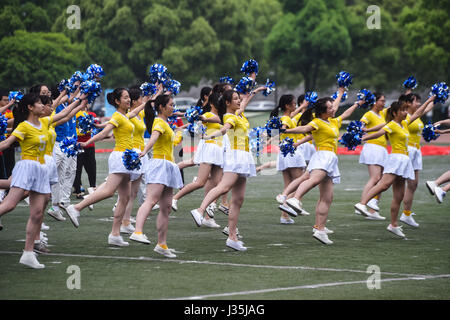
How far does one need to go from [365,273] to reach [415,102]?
4.66 m

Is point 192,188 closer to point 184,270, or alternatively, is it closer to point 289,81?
point 184,270

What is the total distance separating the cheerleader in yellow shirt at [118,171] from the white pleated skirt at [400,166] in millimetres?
Result: 3593

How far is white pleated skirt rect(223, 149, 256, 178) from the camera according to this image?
33.6 feet

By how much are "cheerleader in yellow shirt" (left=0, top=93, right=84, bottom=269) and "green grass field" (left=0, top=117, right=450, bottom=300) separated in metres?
0.58

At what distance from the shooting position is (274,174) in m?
21.7

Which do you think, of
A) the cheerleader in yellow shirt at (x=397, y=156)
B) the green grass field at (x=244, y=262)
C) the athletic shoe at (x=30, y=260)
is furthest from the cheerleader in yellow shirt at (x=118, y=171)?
the cheerleader in yellow shirt at (x=397, y=156)

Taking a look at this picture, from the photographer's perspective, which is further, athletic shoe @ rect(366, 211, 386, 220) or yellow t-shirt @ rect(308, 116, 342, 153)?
athletic shoe @ rect(366, 211, 386, 220)

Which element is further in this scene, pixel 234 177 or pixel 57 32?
pixel 57 32

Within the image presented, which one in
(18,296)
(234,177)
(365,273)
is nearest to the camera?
(18,296)

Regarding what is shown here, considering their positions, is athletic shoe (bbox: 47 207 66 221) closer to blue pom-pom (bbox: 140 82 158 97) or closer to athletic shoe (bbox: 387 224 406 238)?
blue pom-pom (bbox: 140 82 158 97)

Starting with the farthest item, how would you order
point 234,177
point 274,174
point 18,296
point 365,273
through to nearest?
point 274,174
point 234,177
point 365,273
point 18,296

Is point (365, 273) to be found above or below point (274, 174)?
above

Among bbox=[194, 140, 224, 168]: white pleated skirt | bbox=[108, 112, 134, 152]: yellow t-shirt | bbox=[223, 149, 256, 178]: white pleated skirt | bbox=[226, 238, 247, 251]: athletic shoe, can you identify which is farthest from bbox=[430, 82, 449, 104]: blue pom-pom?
bbox=[108, 112, 134, 152]: yellow t-shirt

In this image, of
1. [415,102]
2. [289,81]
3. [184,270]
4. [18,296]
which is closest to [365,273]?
[184,270]
